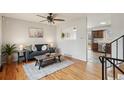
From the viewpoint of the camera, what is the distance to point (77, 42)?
5.79 meters

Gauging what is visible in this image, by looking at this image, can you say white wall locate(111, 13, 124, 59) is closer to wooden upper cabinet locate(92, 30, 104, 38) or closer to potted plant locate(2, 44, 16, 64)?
potted plant locate(2, 44, 16, 64)

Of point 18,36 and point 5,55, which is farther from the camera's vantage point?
point 18,36

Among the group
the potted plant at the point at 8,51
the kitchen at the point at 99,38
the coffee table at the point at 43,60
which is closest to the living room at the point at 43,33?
the potted plant at the point at 8,51

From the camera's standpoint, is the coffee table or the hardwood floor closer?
the hardwood floor

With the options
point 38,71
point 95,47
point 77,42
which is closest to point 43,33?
point 77,42

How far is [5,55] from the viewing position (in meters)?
4.94

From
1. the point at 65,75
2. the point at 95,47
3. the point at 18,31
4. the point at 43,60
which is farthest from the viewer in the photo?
the point at 95,47

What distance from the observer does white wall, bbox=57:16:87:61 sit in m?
5.36

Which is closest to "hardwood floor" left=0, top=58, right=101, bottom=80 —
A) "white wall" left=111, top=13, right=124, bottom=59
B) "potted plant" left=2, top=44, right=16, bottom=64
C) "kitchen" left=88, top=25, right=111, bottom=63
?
"white wall" left=111, top=13, right=124, bottom=59

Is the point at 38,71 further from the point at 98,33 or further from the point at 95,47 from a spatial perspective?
the point at 98,33

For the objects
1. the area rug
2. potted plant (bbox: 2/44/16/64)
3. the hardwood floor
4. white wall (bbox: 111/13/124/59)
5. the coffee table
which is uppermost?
white wall (bbox: 111/13/124/59)
